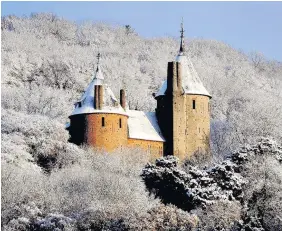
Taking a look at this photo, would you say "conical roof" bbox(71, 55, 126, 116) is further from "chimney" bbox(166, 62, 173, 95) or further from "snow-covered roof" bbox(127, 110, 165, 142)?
"chimney" bbox(166, 62, 173, 95)

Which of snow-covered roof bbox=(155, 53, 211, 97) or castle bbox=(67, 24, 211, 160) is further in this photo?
snow-covered roof bbox=(155, 53, 211, 97)

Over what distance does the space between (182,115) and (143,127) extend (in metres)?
3.28

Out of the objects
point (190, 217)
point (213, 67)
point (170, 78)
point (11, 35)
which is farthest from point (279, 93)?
point (190, 217)

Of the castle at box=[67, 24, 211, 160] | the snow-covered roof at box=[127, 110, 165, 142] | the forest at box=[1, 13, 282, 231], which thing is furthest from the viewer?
the snow-covered roof at box=[127, 110, 165, 142]

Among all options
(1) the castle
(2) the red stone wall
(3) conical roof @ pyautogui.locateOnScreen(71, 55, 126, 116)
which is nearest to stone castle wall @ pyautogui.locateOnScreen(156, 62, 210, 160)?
(1) the castle

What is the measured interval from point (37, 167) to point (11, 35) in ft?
342

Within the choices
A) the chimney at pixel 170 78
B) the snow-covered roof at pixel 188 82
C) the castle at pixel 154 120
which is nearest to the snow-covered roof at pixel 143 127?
the castle at pixel 154 120

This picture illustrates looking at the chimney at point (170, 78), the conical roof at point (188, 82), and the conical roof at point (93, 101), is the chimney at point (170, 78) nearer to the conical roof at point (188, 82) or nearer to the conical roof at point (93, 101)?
the conical roof at point (188, 82)

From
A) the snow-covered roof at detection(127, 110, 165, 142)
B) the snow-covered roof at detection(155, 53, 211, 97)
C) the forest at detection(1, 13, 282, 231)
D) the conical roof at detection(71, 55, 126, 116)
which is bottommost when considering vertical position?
the forest at detection(1, 13, 282, 231)

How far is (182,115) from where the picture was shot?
75062 mm

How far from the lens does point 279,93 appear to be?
142 m

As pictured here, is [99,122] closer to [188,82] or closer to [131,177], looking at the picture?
[188,82]

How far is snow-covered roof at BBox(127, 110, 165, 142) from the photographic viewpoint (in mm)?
74312

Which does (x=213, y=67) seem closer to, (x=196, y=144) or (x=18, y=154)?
(x=196, y=144)
